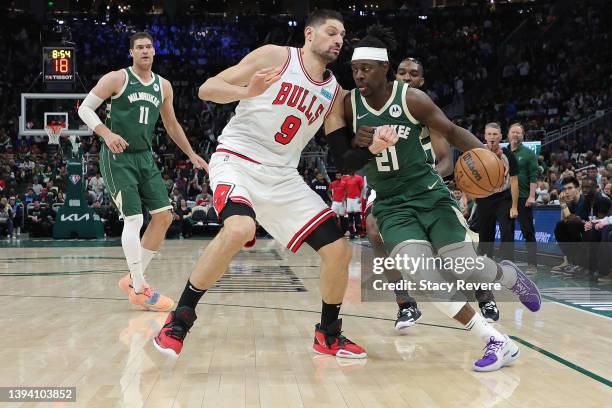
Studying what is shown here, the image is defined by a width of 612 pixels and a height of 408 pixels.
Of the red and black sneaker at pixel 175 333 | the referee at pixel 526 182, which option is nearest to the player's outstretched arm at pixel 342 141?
the red and black sneaker at pixel 175 333

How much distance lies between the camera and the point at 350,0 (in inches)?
1442

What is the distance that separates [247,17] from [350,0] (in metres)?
5.65

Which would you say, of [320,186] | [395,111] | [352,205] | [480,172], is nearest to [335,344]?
[480,172]

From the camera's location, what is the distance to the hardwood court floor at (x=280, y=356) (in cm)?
349

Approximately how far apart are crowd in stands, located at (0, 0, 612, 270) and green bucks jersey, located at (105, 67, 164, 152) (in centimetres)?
1140

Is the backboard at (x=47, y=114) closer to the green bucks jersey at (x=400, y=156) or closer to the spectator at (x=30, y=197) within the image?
the spectator at (x=30, y=197)

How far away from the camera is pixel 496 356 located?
13.2ft

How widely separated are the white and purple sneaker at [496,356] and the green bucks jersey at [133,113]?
351 cm

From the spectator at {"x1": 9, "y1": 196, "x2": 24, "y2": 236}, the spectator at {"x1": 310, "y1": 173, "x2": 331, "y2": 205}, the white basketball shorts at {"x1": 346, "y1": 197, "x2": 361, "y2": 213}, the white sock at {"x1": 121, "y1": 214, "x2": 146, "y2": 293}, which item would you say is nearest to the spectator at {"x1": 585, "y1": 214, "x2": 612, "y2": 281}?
the white sock at {"x1": 121, "y1": 214, "x2": 146, "y2": 293}

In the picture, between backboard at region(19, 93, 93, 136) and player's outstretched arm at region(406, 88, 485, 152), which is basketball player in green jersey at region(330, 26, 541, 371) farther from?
backboard at region(19, 93, 93, 136)

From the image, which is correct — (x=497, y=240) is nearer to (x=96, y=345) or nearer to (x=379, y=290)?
(x=379, y=290)

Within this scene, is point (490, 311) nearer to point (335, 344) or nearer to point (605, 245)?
point (335, 344)

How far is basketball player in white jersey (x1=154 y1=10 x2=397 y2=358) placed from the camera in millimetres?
4402

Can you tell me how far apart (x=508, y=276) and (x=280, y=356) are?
1.60 meters
